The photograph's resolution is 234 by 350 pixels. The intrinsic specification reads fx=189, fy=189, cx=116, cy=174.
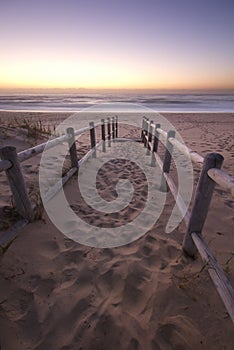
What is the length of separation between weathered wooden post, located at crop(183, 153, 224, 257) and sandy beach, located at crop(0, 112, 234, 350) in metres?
0.37

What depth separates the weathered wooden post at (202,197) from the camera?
1.84 metres

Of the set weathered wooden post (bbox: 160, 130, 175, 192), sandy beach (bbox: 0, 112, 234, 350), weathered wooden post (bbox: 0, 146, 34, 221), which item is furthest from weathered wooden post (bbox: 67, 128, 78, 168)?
weathered wooden post (bbox: 160, 130, 175, 192)

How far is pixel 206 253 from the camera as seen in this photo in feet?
6.15

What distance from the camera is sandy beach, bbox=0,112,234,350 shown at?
171 centimetres

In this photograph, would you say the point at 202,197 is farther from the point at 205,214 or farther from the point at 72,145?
the point at 72,145

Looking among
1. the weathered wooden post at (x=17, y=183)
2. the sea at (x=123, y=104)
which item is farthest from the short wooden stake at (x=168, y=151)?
the sea at (x=123, y=104)

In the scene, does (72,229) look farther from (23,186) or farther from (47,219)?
(23,186)

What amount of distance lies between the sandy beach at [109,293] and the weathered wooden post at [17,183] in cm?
23

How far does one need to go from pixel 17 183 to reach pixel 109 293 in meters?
1.78

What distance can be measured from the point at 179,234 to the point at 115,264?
46.3 inches

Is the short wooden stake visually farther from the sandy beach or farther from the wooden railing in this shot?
the sandy beach

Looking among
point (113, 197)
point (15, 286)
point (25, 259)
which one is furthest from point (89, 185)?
point (15, 286)

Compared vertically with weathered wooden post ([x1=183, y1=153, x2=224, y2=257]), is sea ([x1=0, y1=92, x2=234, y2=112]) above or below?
below

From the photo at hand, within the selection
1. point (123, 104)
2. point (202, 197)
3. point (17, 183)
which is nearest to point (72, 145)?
point (17, 183)
